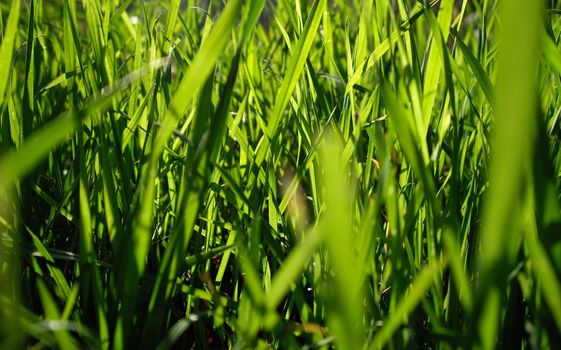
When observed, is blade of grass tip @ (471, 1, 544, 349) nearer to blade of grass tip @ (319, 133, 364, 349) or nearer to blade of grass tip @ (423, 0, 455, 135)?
blade of grass tip @ (319, 133, 364, 349)

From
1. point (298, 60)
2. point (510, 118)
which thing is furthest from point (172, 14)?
point (510, 118)

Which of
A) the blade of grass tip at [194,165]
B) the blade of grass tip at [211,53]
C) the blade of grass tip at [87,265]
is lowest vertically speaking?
the blade of grass tip at [87,265]

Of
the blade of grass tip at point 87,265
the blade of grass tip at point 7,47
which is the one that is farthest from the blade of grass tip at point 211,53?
the blade of grass tip at point 7,47

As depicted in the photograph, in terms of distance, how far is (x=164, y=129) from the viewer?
297 millimetres

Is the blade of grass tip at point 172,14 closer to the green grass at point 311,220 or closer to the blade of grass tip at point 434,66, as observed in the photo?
the green grass at point 311,220

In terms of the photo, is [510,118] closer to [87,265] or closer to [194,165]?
[194,165]

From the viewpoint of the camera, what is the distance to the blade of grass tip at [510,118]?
0.16 meters

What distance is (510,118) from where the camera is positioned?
0.17 m

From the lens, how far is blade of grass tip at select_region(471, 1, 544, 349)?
0.53ft

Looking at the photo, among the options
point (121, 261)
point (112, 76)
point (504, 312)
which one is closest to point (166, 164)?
point (112, 76)

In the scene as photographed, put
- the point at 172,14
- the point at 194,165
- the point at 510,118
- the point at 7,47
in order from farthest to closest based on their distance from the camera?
the point at 172,14, the point at 7,47, the point at 194,165, the point at 510,118

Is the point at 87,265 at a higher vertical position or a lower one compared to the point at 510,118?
lower

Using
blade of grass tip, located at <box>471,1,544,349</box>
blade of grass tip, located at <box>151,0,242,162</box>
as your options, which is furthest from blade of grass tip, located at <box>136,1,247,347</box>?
blade of grass tip, located at <box>471,1,544,349</box>

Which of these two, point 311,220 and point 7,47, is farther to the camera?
point 311,220
